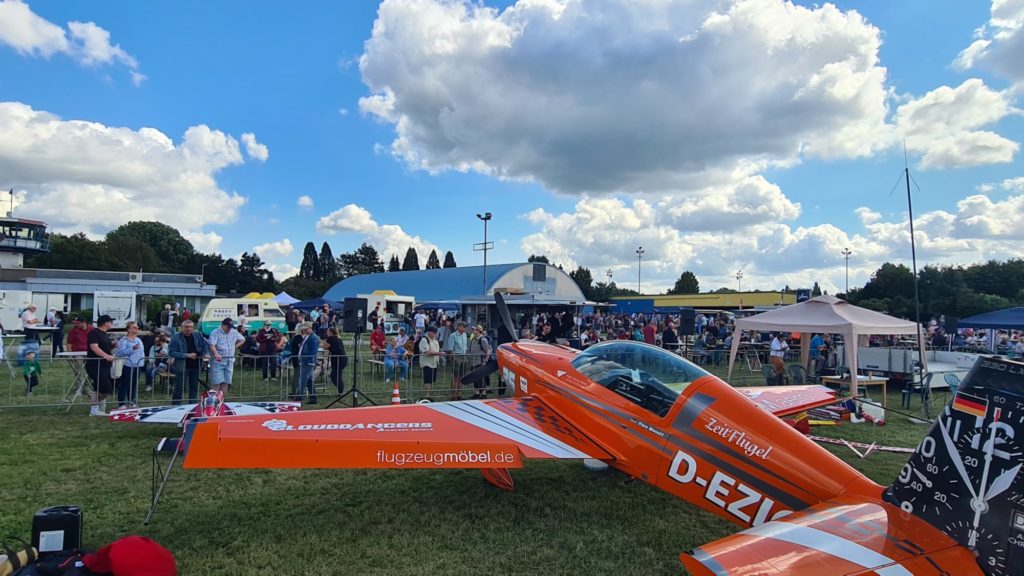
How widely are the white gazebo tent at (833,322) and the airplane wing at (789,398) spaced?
410 cm

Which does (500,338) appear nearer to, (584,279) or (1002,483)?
(1002,483)

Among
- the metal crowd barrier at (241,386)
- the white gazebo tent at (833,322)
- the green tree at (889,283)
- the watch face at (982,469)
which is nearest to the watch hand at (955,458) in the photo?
the watch face at (982,469)

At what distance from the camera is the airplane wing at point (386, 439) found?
372 centimetres

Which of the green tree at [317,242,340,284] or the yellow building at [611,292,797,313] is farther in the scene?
the green tree at [317,242,340,284]

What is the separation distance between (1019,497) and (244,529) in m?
4.94

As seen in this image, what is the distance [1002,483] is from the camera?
2.29 metres

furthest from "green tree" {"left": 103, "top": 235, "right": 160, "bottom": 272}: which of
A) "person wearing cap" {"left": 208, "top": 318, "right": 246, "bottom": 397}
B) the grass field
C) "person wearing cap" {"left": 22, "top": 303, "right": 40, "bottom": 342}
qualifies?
the grass field

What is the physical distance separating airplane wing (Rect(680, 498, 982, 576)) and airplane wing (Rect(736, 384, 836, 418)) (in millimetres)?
3473

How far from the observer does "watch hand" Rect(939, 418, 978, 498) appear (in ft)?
7.84

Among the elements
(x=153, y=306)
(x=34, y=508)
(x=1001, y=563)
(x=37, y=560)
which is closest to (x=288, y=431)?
(x=37, y=560)

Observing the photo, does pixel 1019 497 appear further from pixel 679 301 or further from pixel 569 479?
pixel 679 301

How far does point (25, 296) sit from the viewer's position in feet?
78.2

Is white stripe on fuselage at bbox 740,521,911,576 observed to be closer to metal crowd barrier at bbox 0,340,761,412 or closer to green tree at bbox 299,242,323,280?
metal crowd barrier at bbox 0,340,761,412

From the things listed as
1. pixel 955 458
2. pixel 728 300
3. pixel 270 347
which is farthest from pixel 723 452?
pixel 728 300
